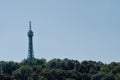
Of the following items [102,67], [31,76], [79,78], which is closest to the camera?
[31,76]

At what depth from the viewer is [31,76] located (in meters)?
122

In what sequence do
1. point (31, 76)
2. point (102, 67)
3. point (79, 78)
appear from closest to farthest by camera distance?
point (31, 76) < point (79, 78) < point (102, 67)

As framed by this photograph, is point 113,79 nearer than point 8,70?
Yes

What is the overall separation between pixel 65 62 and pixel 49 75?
74.3ft

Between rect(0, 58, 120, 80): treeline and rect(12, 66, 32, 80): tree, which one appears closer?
rect(0, 58, 120, 80): treeline

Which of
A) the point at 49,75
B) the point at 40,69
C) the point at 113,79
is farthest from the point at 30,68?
the point at 113,79

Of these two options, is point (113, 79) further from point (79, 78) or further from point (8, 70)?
point (8, 70)

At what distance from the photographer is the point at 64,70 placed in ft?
445

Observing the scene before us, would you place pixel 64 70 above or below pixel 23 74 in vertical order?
above

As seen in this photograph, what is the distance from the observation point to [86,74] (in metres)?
135

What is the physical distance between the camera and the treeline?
4990 inches

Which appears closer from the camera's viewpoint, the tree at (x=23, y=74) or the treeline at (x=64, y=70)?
the treeline at (x=64, y=70)

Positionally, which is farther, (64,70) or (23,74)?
(64,70)

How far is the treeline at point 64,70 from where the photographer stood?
416 feet
